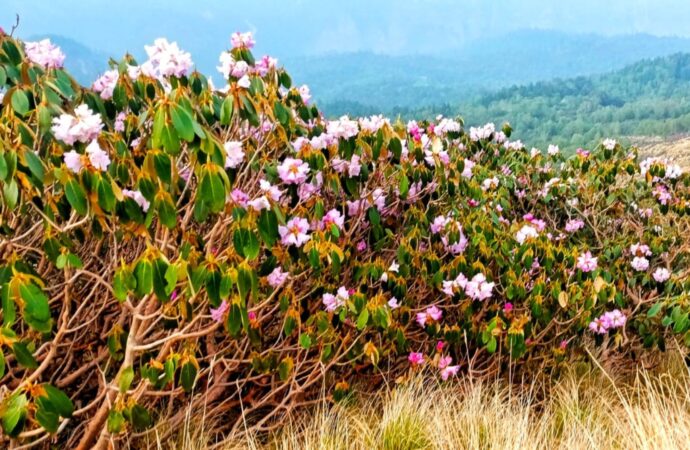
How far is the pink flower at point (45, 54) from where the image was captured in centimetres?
250

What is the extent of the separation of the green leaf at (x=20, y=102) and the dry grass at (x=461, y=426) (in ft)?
4.87

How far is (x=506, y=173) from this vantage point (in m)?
6.12

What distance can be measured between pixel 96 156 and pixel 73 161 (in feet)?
0.22

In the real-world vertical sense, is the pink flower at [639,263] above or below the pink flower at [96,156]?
below

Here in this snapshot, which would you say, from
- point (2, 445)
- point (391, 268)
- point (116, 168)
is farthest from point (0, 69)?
point (391, 268)

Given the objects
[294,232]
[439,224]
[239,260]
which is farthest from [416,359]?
[239,260]

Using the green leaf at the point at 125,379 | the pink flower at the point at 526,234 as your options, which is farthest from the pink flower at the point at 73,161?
the pink flower at the point at 526,234

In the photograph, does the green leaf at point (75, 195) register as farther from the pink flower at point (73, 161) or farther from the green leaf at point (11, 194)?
the green leaf at point (11, 194)

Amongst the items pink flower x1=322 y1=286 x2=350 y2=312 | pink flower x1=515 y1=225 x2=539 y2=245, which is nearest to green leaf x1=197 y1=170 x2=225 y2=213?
pink flower x1=322 y1=286 x2=350 y2=312

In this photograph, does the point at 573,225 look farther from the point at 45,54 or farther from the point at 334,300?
the point at 45,54

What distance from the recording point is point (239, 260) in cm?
224

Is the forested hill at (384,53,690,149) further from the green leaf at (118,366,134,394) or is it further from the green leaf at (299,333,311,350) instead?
the green leaf at (118,366,134,394)

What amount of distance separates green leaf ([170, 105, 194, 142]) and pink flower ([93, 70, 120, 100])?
1110mm

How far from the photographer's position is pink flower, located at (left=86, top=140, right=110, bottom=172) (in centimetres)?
175
